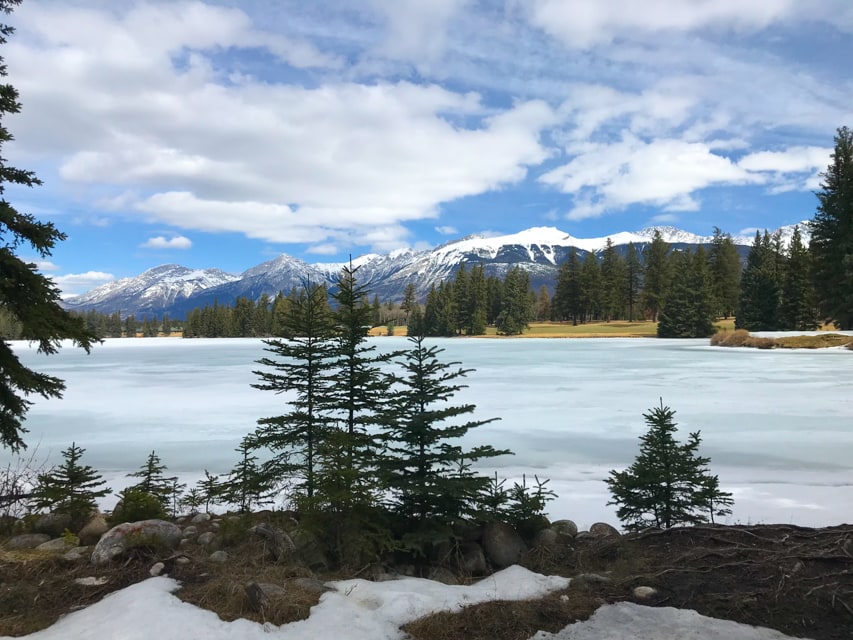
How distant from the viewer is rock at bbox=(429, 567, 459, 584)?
229 inches

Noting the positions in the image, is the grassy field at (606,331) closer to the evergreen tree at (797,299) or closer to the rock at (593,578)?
the evergreen tree at (797,299)

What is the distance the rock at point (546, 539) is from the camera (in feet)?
21.0

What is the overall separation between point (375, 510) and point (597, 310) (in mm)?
102382

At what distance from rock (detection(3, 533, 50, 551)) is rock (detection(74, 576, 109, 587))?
1.86m

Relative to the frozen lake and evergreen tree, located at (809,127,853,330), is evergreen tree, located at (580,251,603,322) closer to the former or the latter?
evergreen tree, located at (809,127,853,330)

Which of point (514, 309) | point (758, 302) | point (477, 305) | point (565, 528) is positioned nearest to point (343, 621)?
point (565, 528)

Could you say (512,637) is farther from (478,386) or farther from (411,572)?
(478,386)

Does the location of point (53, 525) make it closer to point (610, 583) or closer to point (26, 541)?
point (26, 541)

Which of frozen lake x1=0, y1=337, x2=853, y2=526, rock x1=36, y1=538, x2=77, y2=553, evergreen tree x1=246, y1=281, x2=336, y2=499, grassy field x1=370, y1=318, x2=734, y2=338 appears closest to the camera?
rock x1=36, y1=538, x2=77, y2=553

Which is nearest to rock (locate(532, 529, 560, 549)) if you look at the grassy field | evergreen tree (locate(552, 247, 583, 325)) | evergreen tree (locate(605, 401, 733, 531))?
evergreen tree (locate(605, 401, 733, 531))

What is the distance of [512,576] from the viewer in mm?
5340

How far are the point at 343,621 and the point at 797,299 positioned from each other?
2888 inches

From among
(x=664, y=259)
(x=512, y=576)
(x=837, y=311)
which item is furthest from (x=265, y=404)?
(x=664, y=259)

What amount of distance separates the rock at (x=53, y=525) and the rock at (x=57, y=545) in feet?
1.83
